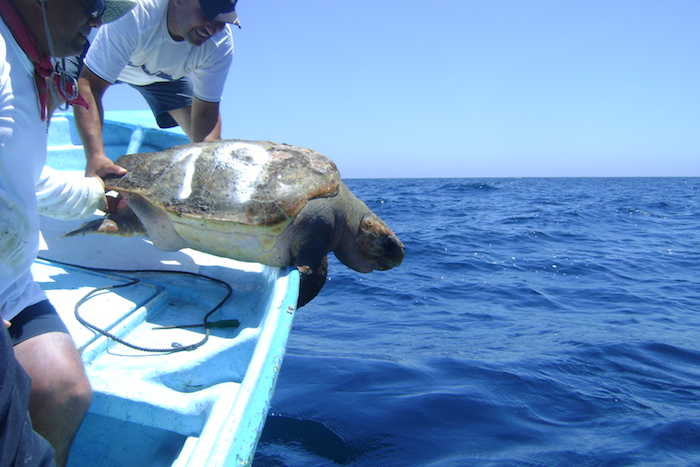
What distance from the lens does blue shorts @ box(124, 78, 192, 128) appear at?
14.4ft

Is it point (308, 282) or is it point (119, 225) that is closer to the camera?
point (308, 282)

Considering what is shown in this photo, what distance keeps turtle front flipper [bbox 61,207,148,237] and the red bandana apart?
1732 millimetres

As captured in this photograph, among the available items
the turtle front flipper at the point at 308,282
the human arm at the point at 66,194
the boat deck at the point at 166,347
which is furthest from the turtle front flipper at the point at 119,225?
the turtle front flipper at the point at 308,282

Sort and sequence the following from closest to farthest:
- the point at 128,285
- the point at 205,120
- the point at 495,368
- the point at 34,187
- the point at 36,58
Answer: the point at 36,58
the point at 34,187
the point at 128,285
the point at 495,368
the point at 205,120

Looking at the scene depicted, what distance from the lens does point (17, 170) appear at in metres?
1.40

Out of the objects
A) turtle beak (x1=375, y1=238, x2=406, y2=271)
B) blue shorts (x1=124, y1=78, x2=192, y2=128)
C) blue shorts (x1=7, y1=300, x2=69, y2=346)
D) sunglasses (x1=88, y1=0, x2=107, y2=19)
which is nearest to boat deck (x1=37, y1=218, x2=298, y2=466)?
blue shorts (x1=7, y1=300, x2=69, y2=346)

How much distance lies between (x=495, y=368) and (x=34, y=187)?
3.35m

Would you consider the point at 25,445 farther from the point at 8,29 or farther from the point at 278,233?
the point at 278,233

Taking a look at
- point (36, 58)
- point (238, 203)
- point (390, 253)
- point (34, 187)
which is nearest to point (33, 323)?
point (34, 187)

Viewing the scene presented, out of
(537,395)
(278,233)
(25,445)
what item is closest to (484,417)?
(537,395)

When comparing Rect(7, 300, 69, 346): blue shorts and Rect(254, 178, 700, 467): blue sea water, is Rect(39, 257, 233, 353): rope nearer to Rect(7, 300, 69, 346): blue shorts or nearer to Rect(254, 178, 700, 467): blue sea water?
Rect(7, 300, 69, 346): blue shorts

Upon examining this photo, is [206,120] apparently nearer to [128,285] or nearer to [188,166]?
[188,166]

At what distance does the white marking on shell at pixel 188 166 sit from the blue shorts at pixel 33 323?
4.13ft

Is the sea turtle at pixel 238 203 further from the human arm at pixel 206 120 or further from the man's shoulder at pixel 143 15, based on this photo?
the human arm at pixel 206 120
